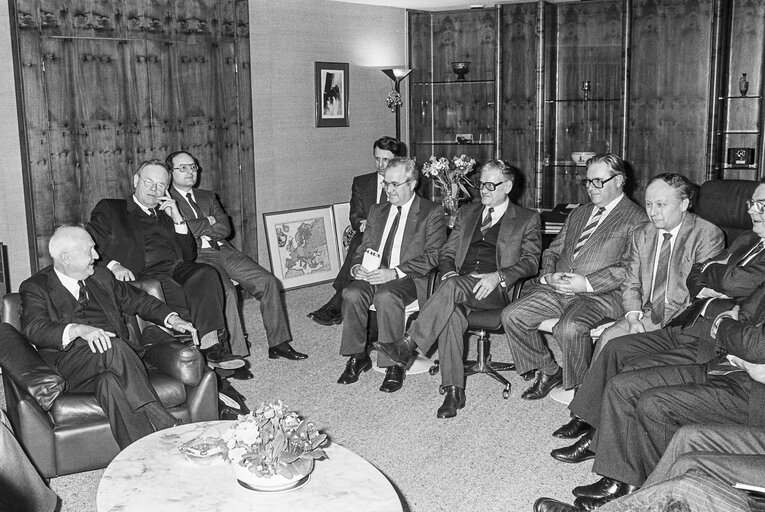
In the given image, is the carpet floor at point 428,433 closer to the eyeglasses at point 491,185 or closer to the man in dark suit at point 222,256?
the man in dark suit at point 222,256

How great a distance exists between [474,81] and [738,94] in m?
2.64

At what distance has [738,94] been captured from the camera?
7.73 metres

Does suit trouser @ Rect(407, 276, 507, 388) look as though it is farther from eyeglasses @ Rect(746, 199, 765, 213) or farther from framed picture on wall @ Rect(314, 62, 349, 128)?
framed picture on wall @ Rect(314, 62, 349, 128)

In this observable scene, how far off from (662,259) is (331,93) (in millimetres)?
4724

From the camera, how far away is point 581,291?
198 inches

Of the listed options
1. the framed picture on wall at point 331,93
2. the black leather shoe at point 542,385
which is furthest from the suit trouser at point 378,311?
the framed picture on wall at point 331,93

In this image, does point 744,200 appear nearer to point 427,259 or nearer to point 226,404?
point 427,259

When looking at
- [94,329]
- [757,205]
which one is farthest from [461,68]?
[94,329]

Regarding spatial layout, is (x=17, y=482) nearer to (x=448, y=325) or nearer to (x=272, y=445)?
(x=272, y=445)

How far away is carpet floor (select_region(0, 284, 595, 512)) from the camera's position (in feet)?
13.1

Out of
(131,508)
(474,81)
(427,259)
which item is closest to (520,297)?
(427,259)

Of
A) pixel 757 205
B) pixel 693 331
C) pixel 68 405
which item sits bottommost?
pixel 68 405

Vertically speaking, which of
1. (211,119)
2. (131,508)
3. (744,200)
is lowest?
(131,508)

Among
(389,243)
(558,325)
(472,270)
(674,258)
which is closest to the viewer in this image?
(674,258)
